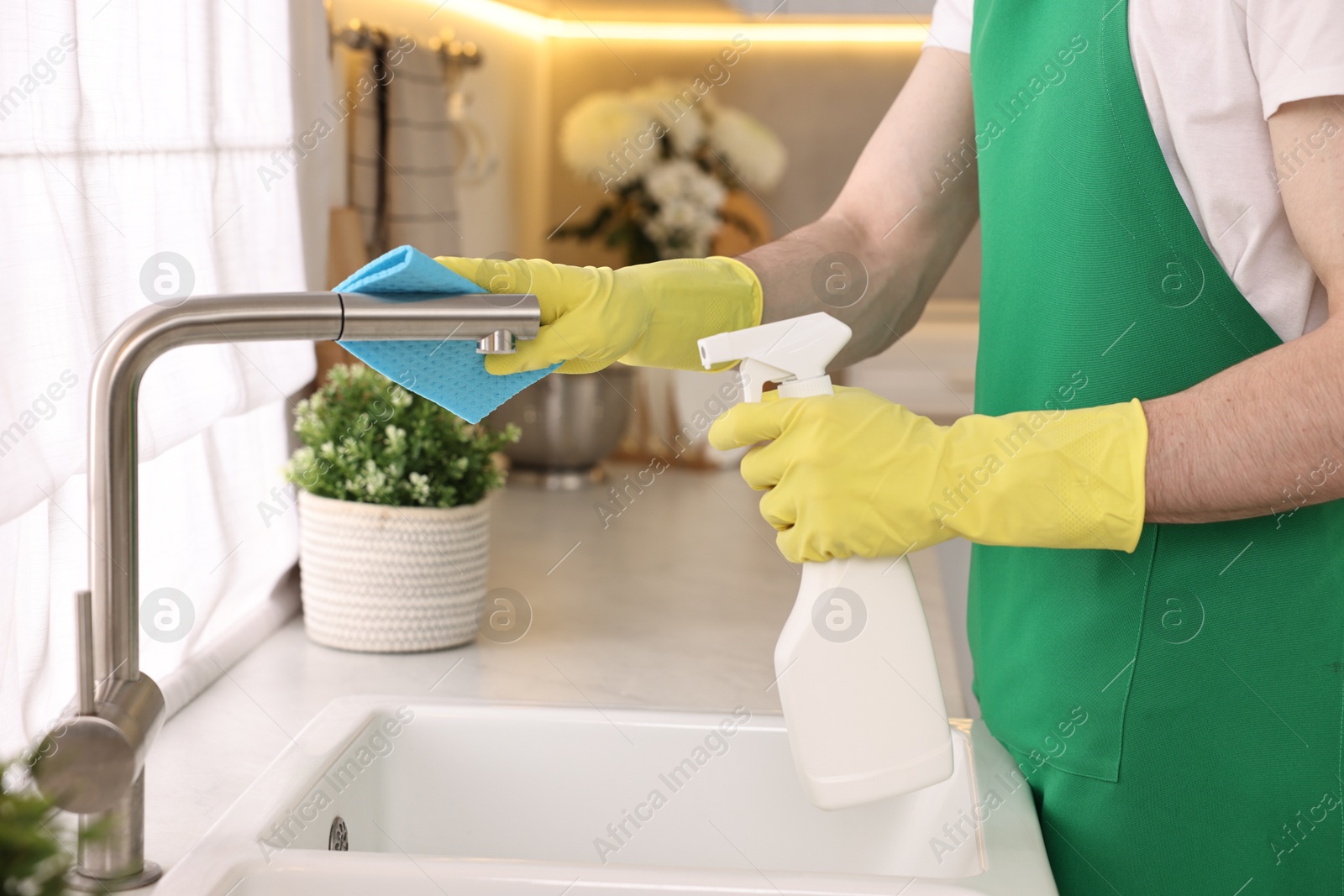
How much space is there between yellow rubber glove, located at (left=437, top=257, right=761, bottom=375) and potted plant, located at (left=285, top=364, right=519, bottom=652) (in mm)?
451

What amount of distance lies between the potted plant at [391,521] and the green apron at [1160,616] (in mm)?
679

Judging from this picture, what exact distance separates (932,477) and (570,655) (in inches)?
26.7

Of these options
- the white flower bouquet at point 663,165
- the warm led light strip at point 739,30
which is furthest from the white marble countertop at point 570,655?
the warm led light strip at point 739,30

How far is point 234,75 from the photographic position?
3.98ft

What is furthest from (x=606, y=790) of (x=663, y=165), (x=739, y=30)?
(x=739, y=30)

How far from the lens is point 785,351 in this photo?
1.98 feet

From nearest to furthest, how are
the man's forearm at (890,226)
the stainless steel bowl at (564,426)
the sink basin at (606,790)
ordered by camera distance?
the sink basin at (606,790), the man's forearm at (890,226), the stainless steel bowl at (564,426)

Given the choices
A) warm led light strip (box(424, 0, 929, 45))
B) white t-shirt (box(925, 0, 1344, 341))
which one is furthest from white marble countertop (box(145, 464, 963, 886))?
warm led light strip (box(424, 0, 929, 45))

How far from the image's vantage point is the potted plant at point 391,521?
119 cm

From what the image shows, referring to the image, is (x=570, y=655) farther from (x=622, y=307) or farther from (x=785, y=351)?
(x=785, y=351)

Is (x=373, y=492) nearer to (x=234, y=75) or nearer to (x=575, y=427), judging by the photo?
(x=234, y=75)

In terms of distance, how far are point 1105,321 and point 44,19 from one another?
29.0 inches

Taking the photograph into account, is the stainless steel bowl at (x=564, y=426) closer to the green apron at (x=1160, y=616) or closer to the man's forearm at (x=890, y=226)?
the man's forearm at (x=890, y=226)

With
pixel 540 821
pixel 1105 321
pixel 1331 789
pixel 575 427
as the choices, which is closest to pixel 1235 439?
pixel 1105 321
